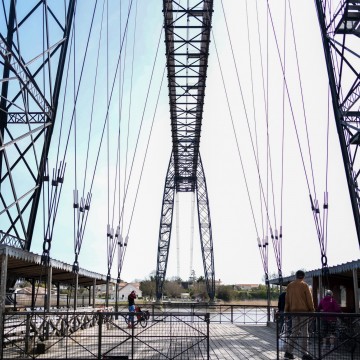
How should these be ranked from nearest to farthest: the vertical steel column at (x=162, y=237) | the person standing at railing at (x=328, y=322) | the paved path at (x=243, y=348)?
the person standing at railing at (x=328, y=322), the paved path at (x=243, y=348), the vertical steel column at (x=162, y=237)

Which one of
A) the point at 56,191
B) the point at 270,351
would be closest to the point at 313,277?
the point at 270,351

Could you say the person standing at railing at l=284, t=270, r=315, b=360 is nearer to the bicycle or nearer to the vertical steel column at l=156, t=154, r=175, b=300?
the bicycle

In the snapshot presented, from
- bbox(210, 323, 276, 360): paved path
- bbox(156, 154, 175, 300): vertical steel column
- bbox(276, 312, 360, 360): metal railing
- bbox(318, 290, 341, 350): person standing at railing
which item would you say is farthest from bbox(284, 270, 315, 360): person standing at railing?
bbox(156, 154, 175, 300): vertical steel column

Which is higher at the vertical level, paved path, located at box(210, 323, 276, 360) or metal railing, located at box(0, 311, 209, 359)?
metal railing, located at box(0, 311, 209, 359)

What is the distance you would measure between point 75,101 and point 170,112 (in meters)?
18.2

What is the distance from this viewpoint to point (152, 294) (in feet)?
239

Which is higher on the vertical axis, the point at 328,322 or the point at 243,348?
the point at 328,322

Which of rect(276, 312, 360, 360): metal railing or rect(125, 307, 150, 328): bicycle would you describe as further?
rect(125, 307, 150, 328): bicycle

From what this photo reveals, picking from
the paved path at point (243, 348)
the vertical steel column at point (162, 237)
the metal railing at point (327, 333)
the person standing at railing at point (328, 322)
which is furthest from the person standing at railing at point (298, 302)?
the vertical steel column at point (162, 237)

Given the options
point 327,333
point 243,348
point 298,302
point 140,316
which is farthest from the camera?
point 243,348

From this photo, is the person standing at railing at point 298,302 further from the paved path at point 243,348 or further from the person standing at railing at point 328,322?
the paved path at point 243,348

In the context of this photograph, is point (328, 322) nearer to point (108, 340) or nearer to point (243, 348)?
point (243, 348)

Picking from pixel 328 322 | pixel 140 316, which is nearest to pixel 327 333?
pixel 328 322

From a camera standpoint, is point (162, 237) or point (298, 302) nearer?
point (298, 302)
